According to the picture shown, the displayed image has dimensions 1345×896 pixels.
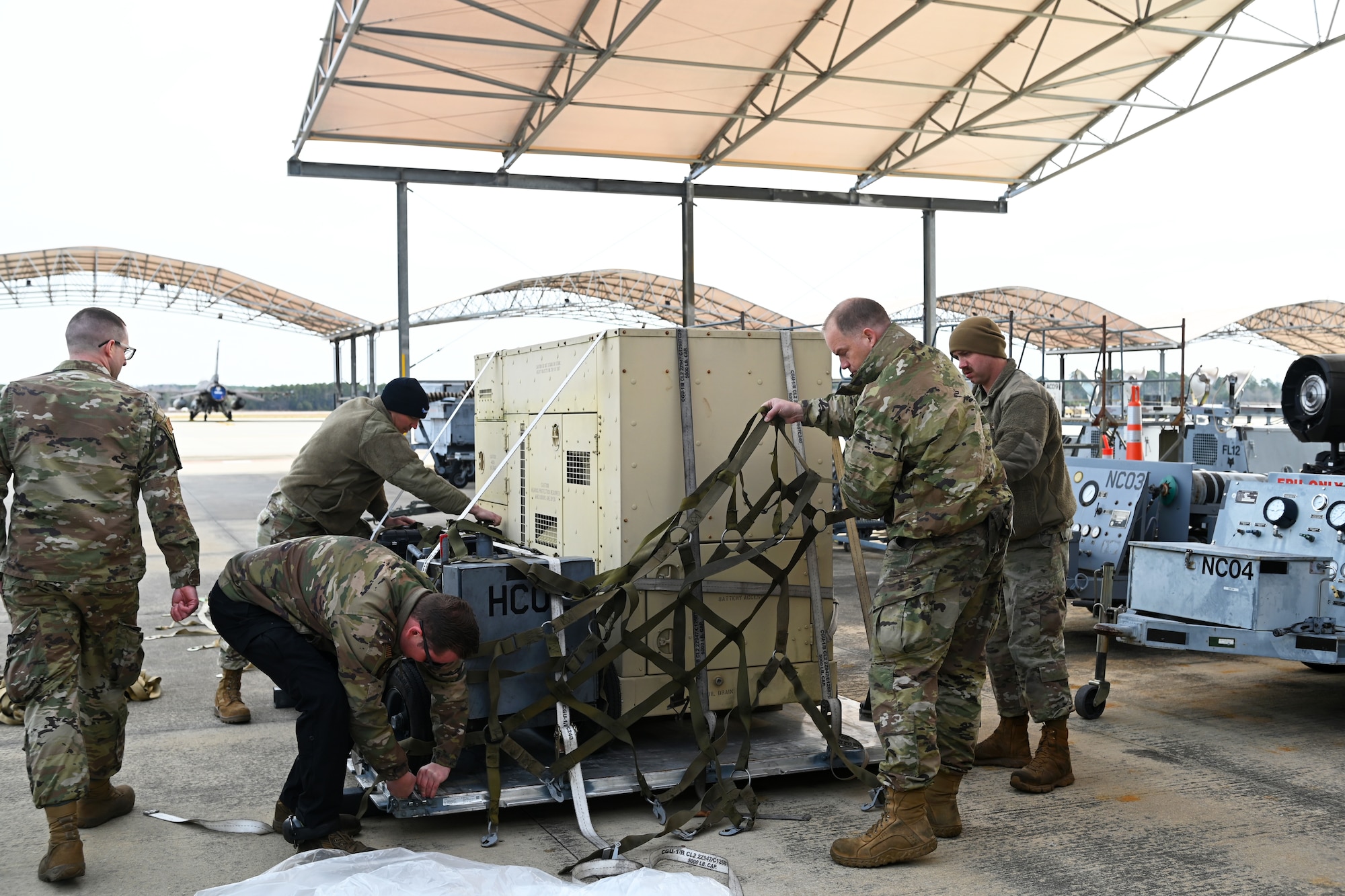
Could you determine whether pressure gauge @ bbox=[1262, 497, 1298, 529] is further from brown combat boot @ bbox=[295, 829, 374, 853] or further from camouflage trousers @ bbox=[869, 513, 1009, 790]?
brown combat boot @ bbox=[295, 829, 374, 853]

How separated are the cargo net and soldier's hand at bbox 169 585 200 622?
1.14 m

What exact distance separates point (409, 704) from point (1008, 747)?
2.96 meters

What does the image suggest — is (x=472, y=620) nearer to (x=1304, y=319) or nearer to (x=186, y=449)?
(x=186, y=449)

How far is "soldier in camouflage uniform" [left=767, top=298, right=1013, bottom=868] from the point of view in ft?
13.1

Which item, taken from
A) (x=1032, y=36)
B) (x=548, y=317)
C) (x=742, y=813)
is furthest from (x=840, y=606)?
(x=548, y=317)

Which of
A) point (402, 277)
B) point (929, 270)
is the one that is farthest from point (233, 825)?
point (929, 270)

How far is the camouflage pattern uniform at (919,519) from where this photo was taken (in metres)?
3.99

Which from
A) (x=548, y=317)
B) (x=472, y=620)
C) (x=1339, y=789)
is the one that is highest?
(x=548, y=317)

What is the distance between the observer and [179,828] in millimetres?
4297

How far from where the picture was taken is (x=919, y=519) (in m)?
4.01

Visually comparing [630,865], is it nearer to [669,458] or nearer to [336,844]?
[336,844]

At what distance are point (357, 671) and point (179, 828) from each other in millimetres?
1370

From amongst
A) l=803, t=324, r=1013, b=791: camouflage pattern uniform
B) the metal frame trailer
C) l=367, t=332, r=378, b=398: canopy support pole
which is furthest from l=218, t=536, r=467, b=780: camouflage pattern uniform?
l=367, t=332, r=378, b=398: canopy support pole

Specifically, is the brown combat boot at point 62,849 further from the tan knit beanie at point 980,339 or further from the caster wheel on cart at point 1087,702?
the caster wheel on cart at point 1087,702
